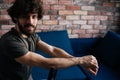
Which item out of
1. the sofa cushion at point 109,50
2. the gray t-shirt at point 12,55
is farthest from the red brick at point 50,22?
the gray t-shirt at point 12,55

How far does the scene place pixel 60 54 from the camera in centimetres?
190

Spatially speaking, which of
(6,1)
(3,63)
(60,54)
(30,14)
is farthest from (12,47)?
(6,1)

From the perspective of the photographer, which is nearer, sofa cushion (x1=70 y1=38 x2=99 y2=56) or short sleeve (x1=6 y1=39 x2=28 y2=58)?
short sleeve (x1=6 y1=39 x2=28 y2=58)

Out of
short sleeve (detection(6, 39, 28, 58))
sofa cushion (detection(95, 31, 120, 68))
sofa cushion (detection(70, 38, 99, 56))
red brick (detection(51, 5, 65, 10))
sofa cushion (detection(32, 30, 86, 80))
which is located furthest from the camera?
sofa cushion (detection(70, 38, 99, 56))

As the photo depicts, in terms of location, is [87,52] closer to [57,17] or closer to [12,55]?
[57,17]

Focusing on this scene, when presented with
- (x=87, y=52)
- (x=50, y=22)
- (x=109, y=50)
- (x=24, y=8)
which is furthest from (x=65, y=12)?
(x=24, y=8)

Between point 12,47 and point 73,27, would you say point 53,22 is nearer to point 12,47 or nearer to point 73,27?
point 73,27

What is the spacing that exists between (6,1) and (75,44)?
1137 mm

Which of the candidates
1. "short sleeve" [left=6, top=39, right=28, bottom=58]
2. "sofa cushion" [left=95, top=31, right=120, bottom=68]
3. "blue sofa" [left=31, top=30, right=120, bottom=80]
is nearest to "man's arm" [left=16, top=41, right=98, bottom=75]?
"short sleeve" [left=6, top=39, right=28, bottom=58]

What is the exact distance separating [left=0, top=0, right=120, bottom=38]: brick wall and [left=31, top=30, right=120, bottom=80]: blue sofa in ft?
0.51

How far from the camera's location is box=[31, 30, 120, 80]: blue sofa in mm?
2660

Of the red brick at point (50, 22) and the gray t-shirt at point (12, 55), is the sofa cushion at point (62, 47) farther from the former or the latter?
the gray t-shirt at point (12, 55)

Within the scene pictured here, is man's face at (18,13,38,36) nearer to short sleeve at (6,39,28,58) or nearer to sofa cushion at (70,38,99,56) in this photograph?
short sleeve at (6,39,28,58)

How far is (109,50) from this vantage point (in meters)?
3.08
